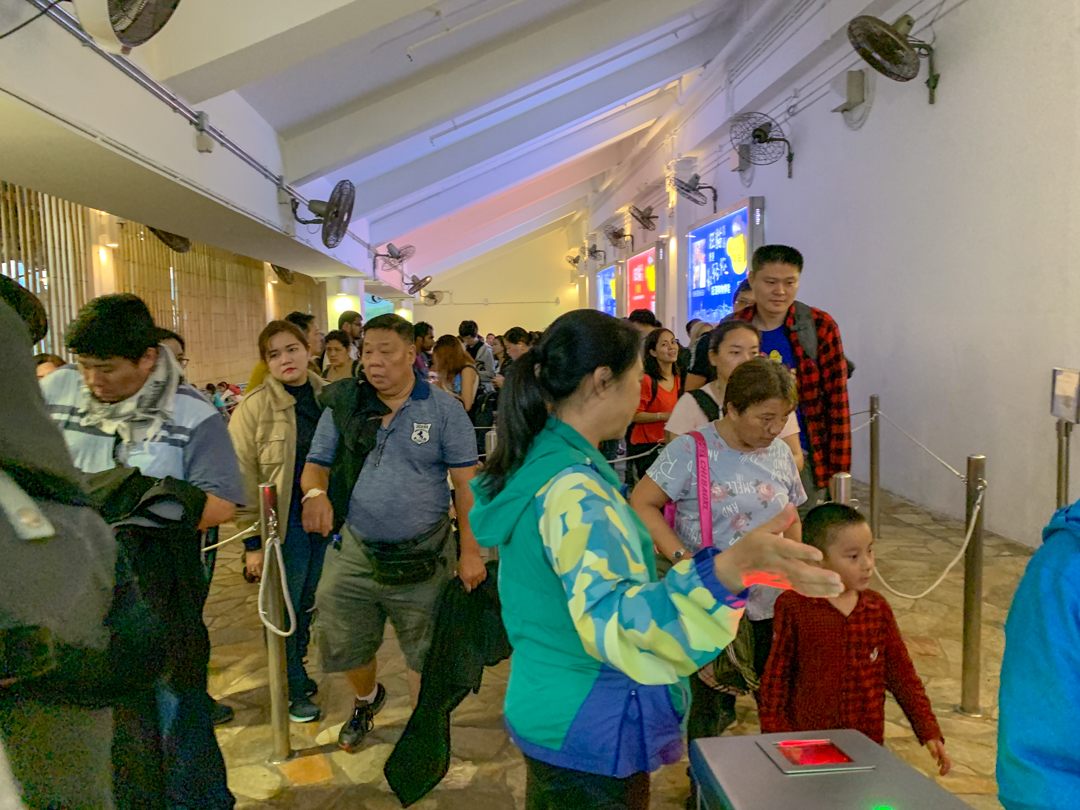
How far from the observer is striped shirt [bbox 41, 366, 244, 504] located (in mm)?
2102

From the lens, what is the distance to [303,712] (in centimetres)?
323

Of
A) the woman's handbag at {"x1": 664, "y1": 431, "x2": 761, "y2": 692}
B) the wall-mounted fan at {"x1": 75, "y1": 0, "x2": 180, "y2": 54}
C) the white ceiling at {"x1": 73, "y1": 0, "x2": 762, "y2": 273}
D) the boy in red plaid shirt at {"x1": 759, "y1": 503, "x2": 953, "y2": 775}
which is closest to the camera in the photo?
the boy in red plaid shirt at {"x1": 759, "y1": 503, "x2": 953, "y2": 775}

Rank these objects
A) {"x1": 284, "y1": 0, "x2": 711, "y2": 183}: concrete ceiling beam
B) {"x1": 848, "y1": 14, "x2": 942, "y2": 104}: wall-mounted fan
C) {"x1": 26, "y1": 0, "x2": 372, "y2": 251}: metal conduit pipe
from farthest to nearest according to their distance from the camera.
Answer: {"x1": 284, "y1": 0, "x2": 711, "y2": 183}: concrete ceiling beam → {"x1": 848, "y1": 14, "x2": 942, "y2": 104}: wall-mounted fan → {"x1": 26, "y1": 0, "x2": 372, "y2": 251}: metal conduit pipe

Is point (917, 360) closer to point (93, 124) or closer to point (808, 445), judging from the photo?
point (808, 445)

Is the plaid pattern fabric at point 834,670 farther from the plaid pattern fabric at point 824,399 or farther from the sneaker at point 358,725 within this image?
the sneaker at point 358,725

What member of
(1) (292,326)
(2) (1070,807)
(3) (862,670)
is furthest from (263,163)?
(2) (1070,807)

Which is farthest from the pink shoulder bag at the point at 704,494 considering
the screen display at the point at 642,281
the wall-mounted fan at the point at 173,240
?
the screen display at the point at 642,281

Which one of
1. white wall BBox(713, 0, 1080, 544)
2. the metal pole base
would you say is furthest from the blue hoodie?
white wall BBox(713, 0, 1080, 544)

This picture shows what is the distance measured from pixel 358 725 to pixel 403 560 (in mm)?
829

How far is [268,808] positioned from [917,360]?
5961 mm

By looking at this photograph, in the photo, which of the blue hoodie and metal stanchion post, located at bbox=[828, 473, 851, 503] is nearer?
the blue hoodie

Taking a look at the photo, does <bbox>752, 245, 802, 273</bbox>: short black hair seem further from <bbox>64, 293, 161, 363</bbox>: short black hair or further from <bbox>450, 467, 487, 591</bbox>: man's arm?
<bbox>64, 293, 161, 363</bbox>: short black hair

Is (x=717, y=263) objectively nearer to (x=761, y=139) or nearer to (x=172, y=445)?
(x=761, y=139)

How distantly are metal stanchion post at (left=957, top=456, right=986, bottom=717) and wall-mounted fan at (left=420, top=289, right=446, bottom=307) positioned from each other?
2544cm
